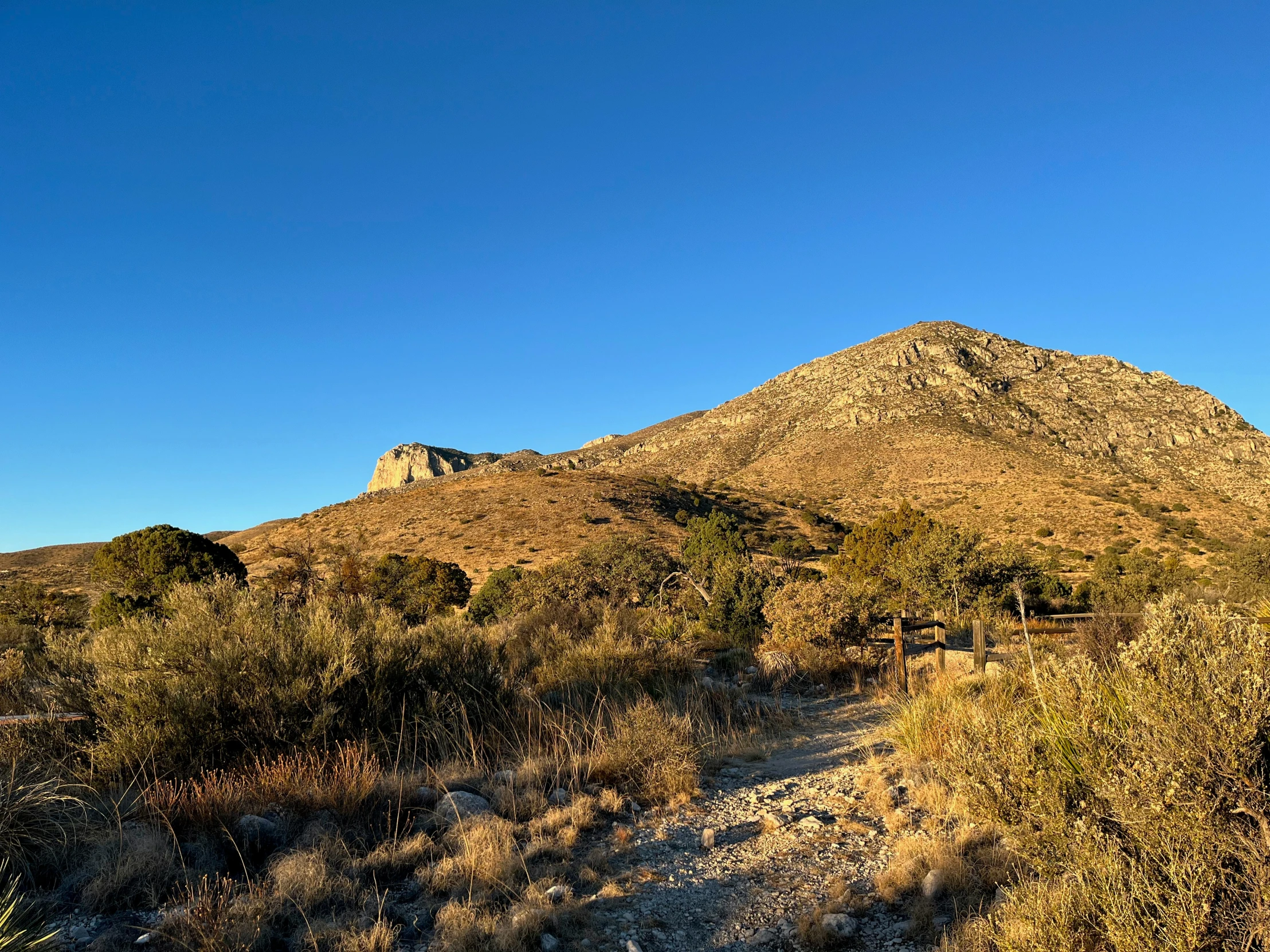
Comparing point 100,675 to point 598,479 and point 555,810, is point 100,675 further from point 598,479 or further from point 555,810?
point 598,479

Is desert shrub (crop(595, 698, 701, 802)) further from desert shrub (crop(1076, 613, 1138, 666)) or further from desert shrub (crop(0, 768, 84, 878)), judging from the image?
desert shrub (crop(1076, 613, 1138, 666))

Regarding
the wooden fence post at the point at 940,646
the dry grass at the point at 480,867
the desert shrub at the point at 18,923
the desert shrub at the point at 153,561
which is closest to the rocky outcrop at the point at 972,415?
the desert shrub at the point at 153,561

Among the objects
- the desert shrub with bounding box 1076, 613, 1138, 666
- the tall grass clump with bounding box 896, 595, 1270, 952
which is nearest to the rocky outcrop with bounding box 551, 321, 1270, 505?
the desert shrub with bounding box 1076, 613, 1138, 666

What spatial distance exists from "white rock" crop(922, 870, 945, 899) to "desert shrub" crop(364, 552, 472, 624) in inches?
889

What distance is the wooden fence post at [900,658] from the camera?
11258mm

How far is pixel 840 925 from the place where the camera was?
3951mm

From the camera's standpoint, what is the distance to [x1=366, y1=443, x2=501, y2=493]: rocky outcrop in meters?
141

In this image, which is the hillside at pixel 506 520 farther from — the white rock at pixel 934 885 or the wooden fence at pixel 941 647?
the white rock at pixel 934 885

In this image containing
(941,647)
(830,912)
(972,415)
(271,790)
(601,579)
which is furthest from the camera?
(972,415)

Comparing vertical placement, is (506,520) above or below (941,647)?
above

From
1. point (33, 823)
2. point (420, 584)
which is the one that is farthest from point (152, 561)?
point (33, 823)

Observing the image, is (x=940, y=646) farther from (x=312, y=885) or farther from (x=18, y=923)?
(x=18, y=923)

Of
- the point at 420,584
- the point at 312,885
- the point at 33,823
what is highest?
the point at 420,584

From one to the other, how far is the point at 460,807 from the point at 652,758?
79.9 inches
